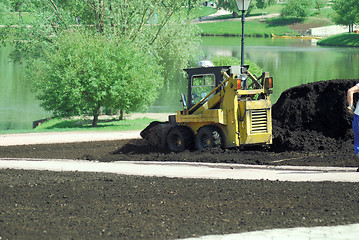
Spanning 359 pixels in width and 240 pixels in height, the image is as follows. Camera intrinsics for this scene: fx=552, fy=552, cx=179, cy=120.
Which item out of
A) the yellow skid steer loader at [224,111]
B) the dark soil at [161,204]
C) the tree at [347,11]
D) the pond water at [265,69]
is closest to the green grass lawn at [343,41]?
the tree at [347,11]

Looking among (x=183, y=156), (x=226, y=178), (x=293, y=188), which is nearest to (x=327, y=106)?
(x=183, y=156)

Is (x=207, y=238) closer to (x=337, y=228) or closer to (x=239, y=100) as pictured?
(x=337, y=228)

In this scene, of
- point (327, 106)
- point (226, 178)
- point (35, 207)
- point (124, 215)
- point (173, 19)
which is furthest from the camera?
point (173, 19)

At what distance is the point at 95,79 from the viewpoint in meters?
24.3

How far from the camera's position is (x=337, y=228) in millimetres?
6996

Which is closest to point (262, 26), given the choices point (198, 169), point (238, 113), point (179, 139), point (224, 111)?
point (179, 139)

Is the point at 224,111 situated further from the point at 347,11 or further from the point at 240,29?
the point at 240,29

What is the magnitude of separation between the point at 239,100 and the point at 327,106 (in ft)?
11.7

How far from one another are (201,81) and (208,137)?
5.31 ft

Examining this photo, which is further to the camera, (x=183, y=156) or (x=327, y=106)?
(x=327, y=106)

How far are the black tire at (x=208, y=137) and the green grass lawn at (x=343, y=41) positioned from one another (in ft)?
309

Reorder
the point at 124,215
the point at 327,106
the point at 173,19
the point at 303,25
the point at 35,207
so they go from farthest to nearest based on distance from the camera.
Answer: the point at 303,25 → the point at 173,19 → the point at 327,106 → the point at 35,207 → the point at 124,215

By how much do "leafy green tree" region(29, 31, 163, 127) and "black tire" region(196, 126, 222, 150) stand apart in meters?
9.32

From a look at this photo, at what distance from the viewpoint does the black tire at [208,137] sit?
1503cm
